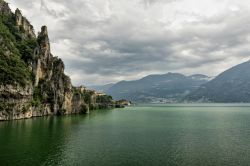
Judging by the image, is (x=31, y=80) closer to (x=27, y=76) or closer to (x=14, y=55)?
(x=27, y=76)

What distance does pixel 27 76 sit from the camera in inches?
5989

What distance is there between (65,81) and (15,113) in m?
66.4

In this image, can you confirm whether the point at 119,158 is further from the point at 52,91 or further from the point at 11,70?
the point at 52,91

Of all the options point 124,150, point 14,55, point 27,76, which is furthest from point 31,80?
point 124,150

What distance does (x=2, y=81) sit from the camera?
416ft

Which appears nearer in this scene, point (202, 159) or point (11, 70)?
point (202, 159)

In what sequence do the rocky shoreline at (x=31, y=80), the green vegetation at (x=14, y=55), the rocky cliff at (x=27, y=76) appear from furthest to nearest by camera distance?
the green vegetation at (x=14, y=55), the rocky shoreline at (x=31, y=80), the rocky cliff at (x=27, y=76)

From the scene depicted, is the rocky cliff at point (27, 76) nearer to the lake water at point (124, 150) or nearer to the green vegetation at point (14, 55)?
the green vegetation at point (14, 55)

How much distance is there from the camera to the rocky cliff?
13200cm

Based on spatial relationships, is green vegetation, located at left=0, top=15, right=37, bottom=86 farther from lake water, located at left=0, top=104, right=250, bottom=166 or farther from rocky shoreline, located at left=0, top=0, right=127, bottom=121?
lake water, located at left=0, top=104, right=250, bottom=166

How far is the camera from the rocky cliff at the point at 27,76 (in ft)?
433

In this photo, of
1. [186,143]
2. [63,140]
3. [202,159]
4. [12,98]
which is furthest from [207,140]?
[12,98]

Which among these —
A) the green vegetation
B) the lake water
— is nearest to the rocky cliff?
the green vegetation

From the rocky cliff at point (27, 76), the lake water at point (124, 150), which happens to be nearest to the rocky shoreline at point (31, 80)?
the rocky cliff at point (27, 76)
